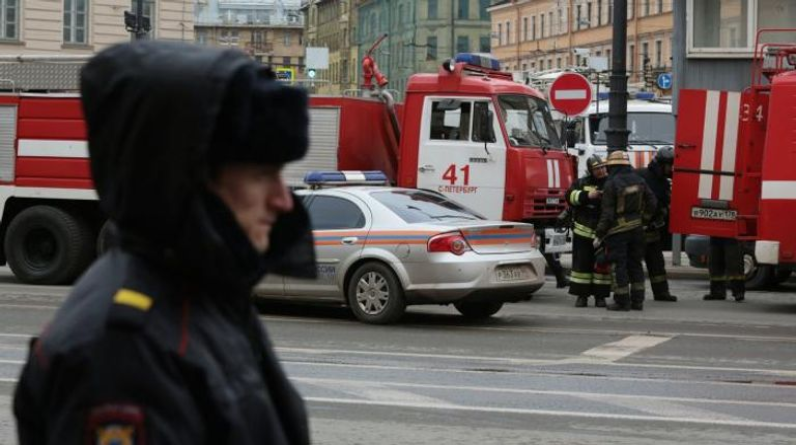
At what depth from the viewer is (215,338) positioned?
213 cm

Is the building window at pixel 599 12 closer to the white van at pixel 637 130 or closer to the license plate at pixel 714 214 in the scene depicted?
the white van at pixel 637 130

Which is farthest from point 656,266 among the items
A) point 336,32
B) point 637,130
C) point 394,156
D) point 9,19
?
point 336,32

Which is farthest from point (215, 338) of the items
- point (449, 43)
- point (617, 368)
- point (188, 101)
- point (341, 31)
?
point (341, 31)

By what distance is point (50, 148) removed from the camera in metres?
19.2

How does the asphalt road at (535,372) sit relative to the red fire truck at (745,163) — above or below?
below

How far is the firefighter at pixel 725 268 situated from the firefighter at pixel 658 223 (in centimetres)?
56

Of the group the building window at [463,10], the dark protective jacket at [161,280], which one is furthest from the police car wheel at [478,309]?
the building window at [463,10]

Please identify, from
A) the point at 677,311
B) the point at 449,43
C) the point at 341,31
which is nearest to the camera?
the point at 677,311

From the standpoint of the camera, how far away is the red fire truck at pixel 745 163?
1652 centimetres

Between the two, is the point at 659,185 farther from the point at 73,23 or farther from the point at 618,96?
the point at 73,23

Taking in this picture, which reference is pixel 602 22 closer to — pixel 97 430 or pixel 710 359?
pixel 710 359

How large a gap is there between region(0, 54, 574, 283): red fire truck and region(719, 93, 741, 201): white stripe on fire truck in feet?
7.08

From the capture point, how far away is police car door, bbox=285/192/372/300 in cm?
1453

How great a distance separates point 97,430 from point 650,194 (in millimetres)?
15224
